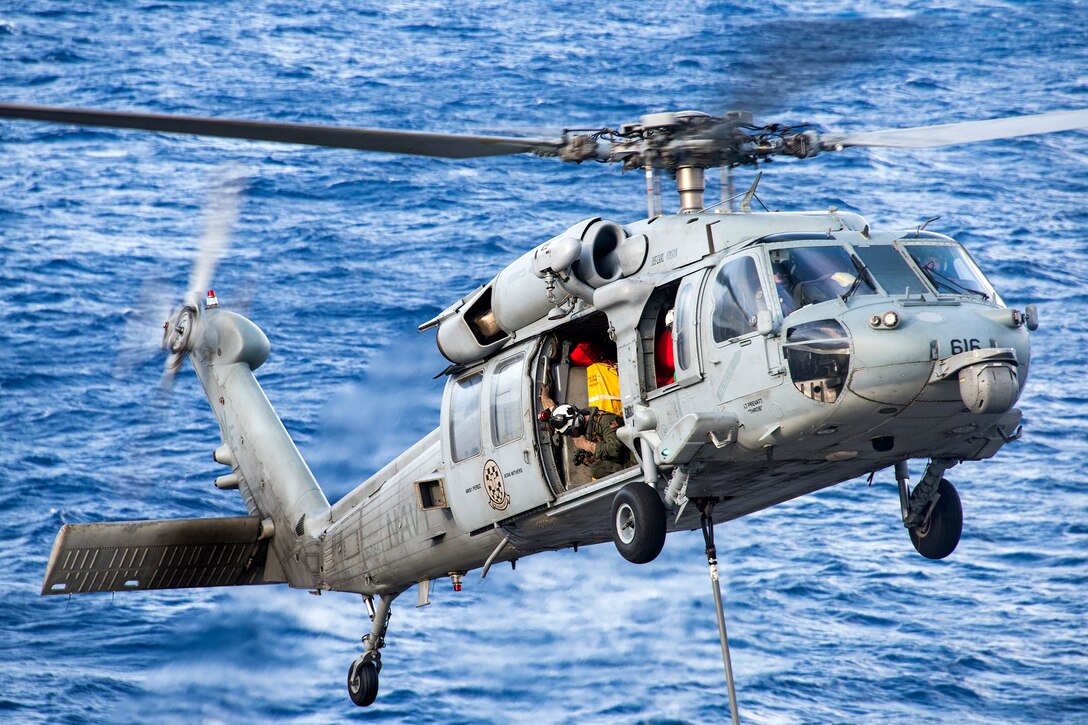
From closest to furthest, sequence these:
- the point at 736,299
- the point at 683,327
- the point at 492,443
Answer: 1. the point at 736,299
2. the point at 683,327
3. the point at 492,443

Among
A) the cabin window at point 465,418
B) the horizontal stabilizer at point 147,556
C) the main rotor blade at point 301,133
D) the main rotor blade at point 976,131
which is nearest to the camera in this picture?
the main rotor blade at point 301,133

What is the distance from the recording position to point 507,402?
13273 millimetres

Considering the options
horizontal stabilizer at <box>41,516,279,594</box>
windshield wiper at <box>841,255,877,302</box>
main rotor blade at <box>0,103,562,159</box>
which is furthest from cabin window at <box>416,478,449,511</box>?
windshield wiper at <box>841,255,877,302</box>

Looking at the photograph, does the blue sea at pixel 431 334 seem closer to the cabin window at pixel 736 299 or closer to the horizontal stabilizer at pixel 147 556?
the horizontal stabilizer at pixel 147 556

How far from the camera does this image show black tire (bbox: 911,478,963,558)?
40.9ft

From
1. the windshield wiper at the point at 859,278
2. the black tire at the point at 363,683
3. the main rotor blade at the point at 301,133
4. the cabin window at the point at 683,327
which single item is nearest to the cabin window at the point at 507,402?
the cabin window at the point at 683,327

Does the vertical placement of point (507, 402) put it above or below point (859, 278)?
below

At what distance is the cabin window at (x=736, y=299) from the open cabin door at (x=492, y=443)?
2363 mm

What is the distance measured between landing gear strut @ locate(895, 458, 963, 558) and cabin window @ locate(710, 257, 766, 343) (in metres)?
2.47

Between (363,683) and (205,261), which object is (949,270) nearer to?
(363,683)

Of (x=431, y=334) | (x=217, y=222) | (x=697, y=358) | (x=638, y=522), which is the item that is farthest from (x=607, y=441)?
(x=431, y=334)

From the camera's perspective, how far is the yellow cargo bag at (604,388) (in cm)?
1274

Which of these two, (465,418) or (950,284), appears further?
(465,418)

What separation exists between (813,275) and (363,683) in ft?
27.6
